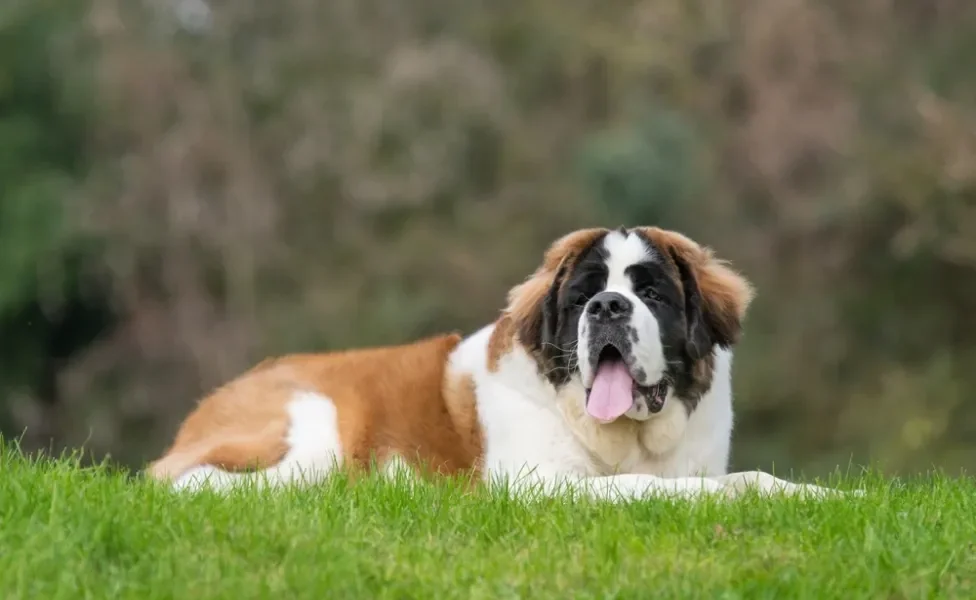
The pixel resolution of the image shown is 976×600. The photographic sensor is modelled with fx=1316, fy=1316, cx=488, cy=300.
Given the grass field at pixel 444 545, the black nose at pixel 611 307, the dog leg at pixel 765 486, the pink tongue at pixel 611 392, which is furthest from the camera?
the pink tongue at pixel 611 392

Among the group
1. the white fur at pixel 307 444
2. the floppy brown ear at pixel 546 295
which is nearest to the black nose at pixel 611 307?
the floppy brown ear at pixel 546 295

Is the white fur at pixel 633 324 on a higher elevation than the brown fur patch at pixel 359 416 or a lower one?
higher

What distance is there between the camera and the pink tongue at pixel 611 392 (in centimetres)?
498

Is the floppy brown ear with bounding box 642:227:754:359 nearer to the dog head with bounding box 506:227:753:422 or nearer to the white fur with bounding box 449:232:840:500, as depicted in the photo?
the dog head with bounding box 506:227:753:422

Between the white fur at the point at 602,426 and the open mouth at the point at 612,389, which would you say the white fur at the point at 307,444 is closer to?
the white fur at the point at 602,426

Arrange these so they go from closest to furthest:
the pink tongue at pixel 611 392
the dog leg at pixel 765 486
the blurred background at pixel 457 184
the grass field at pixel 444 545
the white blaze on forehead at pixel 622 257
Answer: the grass field at pixel 444 545 → the dog leg at pixel 765 486 → the pink tongue at pixel 611 392 → the white blaze on forehead at pixel 622 257 → the blurred background at pixel 457 184

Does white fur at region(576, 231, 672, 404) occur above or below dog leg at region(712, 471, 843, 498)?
above

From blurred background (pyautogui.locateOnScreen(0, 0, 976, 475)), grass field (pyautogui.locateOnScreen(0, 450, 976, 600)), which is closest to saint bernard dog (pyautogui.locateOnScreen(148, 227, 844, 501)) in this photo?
grass field (pyautogui.locateOnScreen(0, 450, 976, 600))

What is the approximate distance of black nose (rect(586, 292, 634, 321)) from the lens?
488 cm

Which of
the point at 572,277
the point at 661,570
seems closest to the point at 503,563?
the point at 661,570

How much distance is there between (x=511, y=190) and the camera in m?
17.3

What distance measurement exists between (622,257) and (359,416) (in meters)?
1.31

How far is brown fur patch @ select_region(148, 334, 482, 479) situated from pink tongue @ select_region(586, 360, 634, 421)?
66 cm

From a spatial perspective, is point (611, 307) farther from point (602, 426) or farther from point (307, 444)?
point (307, 444)
